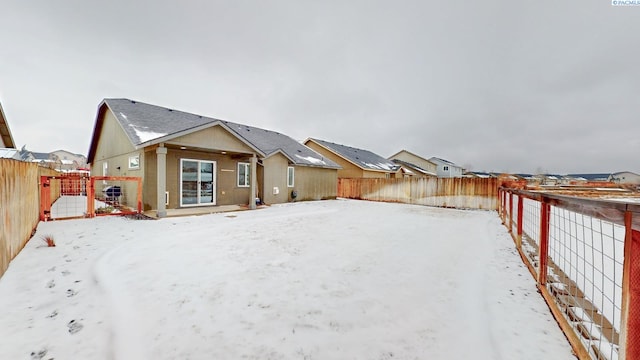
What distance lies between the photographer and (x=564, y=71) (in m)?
14.8

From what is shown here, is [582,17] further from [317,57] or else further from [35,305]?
[35,305]

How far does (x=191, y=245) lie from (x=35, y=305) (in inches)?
106

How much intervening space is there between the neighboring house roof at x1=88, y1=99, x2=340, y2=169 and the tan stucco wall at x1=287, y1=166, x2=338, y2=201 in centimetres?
56

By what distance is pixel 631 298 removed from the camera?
137cm

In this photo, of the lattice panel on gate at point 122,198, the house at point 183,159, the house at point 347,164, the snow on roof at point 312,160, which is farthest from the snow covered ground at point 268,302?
the house at point 347,164

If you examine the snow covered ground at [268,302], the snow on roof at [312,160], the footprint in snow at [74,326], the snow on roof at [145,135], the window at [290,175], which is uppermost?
the snow on roof at [145,135]

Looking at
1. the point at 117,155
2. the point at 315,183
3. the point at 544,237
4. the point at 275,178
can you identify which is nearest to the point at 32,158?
the point at 117,155

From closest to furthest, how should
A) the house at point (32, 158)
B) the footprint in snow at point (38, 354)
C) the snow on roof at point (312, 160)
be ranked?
the footprint in snow at point (38, 354)
the house at point (32, 158)
the snow on roof at point (312, 160)

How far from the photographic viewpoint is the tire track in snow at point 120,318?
212 centimetres

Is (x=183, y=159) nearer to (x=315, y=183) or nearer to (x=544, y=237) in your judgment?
(x=315, y=183)

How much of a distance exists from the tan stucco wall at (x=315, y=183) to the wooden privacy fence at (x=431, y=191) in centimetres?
173

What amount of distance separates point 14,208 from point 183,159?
6.04m

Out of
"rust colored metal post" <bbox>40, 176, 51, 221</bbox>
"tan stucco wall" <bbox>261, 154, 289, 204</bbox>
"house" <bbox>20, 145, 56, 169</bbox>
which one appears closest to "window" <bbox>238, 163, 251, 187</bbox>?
"tan stucco wall" <bbox>261, 154, 289, 204</bbox>

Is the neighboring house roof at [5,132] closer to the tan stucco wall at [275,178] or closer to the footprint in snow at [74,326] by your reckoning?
the tan stucco wall at [275,178]
